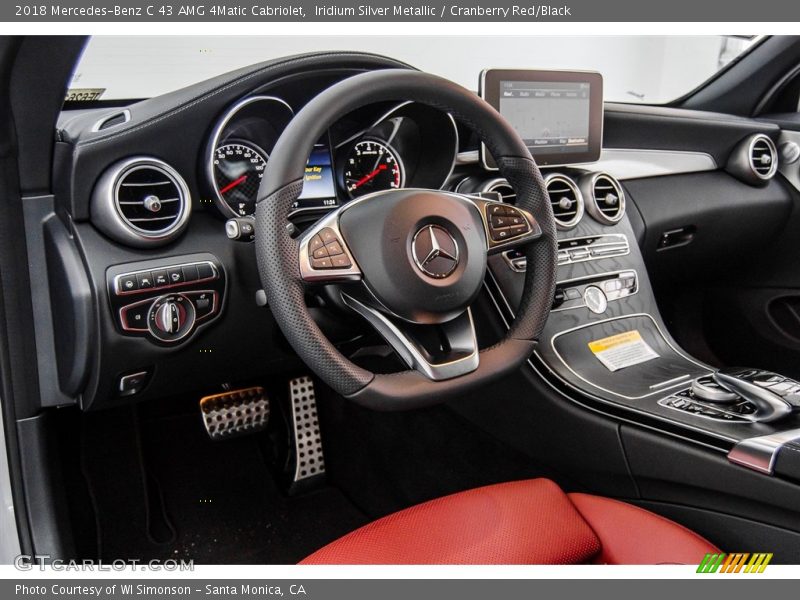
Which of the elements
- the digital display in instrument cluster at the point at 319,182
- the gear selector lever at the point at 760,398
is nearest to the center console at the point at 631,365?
the gear selector lever at the point at 760,398

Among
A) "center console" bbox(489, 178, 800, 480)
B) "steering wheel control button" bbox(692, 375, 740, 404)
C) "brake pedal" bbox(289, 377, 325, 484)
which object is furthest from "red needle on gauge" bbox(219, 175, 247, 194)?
"steering wheel control button" bbox(692, 375, 740, 404)

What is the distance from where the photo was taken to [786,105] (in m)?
2.38

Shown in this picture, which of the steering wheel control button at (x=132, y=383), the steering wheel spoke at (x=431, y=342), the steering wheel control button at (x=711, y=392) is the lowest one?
the steering wheel control button at (x=711, y=392)

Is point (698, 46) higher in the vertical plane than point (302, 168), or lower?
higher

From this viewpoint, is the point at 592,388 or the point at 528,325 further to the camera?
the point at 592,388

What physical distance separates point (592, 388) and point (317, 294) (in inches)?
23.4

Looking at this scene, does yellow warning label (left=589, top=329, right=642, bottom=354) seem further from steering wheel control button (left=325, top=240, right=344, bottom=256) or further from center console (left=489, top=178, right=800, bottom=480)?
steering wheel control button (left=325, top=240, right=344, bottom=256)

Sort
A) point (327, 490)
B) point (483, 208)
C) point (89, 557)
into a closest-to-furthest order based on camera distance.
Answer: point (483, 208)
point (89, 557)
point (327, 490)

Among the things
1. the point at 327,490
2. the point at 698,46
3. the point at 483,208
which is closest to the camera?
the point at 483,208

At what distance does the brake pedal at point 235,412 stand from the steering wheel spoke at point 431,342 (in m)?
0.73

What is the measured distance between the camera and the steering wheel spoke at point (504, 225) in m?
1.12

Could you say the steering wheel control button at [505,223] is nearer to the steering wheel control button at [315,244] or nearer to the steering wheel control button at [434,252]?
the steering wheel control button at [434,252]

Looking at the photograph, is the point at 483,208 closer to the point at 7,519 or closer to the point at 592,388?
the point at 592,388
